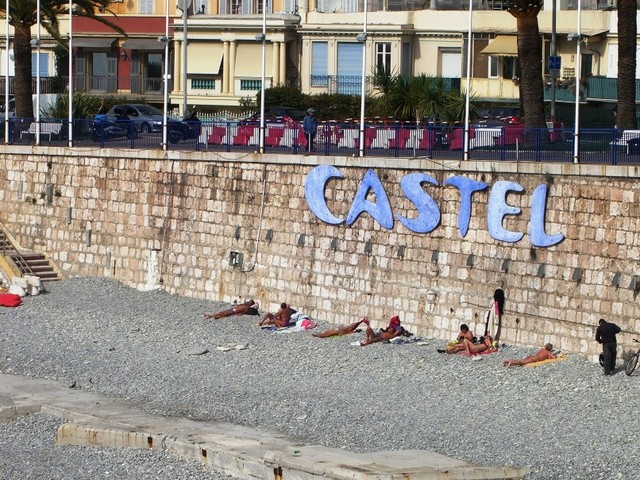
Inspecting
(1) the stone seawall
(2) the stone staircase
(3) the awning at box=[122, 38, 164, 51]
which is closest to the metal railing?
(1) the stone seawall

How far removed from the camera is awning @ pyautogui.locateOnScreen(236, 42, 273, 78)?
58.5 metres

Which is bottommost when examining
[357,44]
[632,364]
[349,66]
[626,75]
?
[632,364]

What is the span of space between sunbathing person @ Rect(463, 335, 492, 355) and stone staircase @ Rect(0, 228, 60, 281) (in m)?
15.1

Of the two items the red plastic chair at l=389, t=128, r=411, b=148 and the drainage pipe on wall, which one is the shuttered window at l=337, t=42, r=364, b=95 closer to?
the drainage pipe on wall

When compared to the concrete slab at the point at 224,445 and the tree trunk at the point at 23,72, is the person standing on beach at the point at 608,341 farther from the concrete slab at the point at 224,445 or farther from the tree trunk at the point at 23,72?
the tree trunk at the point at 23,72

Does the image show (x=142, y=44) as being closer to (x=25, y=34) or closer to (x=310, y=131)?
(x=25, y=34)

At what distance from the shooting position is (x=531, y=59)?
120 ft

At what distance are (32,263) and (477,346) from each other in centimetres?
1607

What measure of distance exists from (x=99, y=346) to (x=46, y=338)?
1710 millimetres

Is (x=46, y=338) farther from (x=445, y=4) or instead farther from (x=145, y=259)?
(x=445, y=4)

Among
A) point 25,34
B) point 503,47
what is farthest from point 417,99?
point 25,34

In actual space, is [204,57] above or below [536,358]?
above

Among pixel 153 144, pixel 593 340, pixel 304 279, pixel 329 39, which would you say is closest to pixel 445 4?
pixel 329 39

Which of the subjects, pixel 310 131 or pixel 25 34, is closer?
pixel 310 131
